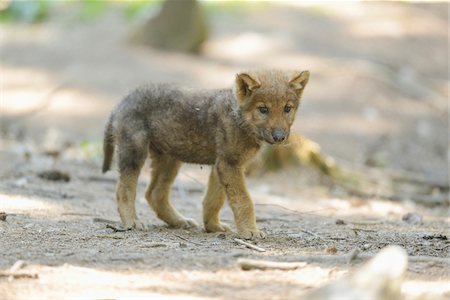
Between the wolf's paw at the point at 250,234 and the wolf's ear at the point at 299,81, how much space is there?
4.87 feet

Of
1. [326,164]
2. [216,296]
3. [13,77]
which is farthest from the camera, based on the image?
[13,77]

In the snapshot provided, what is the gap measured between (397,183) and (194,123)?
23.0 feet

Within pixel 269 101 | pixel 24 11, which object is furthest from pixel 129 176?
pixel 24 11

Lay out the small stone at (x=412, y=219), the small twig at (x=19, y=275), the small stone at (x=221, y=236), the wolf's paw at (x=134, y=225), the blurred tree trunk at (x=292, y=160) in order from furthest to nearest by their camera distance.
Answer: the blurred tree trunk at (x=292, y=160) → the small stone at (x=412, y=219) → the wolf's paw at (x=134, y=225) → the small stone at (x=221, y=236) → the small twig at (x=19, y=275)

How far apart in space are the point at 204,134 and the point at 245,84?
774 millimetres

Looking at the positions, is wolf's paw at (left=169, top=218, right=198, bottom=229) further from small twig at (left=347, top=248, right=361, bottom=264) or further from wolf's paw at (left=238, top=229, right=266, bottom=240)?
small twig at (left=347, top=248, right=361, bottom=264)

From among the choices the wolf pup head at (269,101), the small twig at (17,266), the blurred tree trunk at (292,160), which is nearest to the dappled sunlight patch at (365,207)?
the blurred tree trunk at (292,160)

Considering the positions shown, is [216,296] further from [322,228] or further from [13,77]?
[13,77]

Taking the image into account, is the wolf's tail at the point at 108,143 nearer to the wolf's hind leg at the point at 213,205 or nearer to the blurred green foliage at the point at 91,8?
the wolf's hind leg at the point at 213,205

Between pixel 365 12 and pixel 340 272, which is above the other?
pixel 365 12

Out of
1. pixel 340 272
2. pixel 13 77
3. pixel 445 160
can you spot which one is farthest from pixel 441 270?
pixel 13 77

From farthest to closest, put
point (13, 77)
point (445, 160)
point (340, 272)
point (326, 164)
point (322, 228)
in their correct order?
point (13, 77) → point (445, 160) → point (326, 164) → point (322, 228) → point (340, 272)

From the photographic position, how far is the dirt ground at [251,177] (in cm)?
621

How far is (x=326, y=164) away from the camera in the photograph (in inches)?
556
